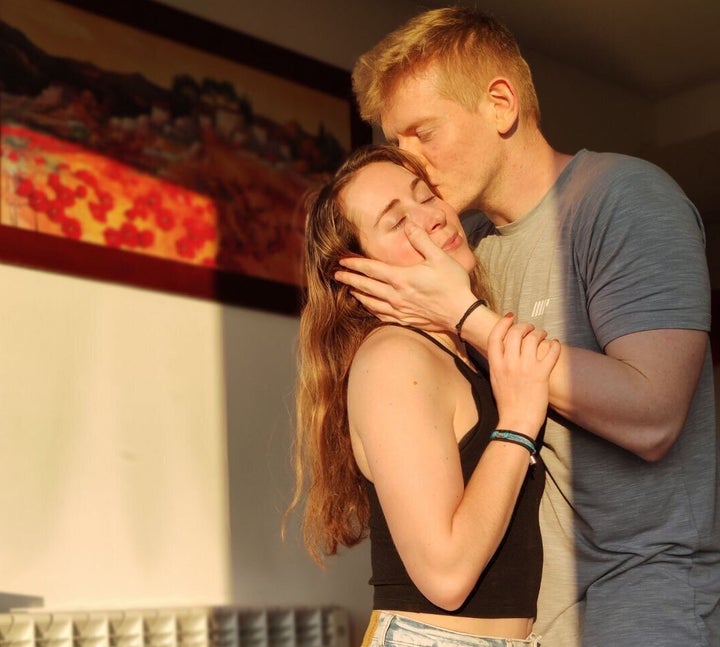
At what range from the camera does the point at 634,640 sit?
1.64 meters

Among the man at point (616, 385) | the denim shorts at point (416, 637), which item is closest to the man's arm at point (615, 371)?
the man at point (616, 385)

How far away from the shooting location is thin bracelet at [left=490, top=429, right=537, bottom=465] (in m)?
1.54

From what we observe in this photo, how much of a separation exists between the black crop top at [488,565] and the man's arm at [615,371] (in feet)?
0.25

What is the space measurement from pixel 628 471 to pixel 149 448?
2.53m

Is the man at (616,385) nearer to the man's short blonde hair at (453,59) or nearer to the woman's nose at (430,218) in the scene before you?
the woman's nose at (430,218)

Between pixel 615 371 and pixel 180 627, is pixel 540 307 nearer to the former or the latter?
pixel 615 371

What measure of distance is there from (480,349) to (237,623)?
2.54m

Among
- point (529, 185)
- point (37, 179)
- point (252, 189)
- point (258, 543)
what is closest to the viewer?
point (529, 185)

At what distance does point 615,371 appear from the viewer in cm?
161

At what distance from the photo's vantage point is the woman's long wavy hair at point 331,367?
181 cm

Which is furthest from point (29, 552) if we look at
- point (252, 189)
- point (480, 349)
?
point (480, 349)

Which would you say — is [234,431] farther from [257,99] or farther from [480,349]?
[480,349]

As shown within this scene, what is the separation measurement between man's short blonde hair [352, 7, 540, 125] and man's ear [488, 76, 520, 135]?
0.02m

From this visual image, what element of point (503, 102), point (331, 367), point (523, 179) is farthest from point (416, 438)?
point (503, 102)
